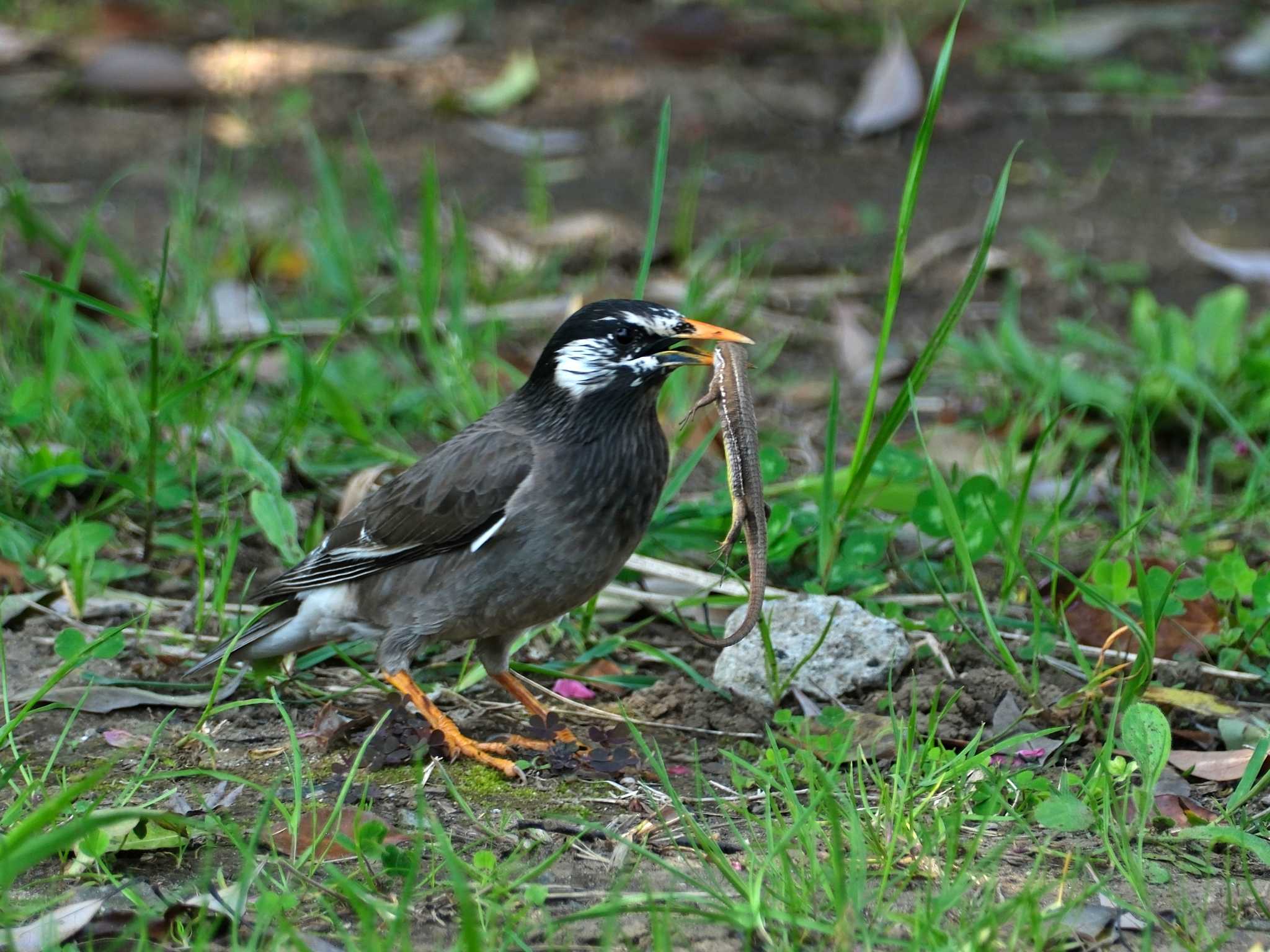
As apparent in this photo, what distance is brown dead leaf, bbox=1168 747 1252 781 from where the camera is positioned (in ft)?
11.8

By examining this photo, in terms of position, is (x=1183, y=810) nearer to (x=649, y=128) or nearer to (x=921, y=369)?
(x=921, y=369)

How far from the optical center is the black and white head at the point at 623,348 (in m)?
4.23

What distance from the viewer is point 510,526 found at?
4137mm

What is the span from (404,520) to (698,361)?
37.5 inches

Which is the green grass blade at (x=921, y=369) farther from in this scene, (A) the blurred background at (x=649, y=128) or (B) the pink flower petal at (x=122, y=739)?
(A) the blurred background at (x=649, y=128)

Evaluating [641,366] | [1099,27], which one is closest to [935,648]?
[641,366]

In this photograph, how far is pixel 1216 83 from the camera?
30.8ft

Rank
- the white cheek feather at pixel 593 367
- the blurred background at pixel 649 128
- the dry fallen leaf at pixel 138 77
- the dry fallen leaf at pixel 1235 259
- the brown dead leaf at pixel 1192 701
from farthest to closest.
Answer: the dry fallen leaf at pixel 138 77
the blurred background at pixel 649 128
the dry fallen leaf at pixel 1235 259
the white cheek feather at pixel 593 367
the brown dead leaf at pixel 1192 701

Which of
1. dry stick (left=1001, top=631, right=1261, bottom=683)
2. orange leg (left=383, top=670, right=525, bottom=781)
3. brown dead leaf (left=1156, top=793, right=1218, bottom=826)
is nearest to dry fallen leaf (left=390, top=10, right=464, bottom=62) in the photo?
orange leg (left=383, top=670, right=525, bottom=781)

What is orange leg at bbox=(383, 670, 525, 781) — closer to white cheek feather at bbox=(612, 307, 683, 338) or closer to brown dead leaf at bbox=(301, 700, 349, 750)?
brown dead leaf at bbox=(301, 700, 349, 750)

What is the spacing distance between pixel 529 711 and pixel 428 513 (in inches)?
24.8

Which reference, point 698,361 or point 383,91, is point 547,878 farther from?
point 383,91

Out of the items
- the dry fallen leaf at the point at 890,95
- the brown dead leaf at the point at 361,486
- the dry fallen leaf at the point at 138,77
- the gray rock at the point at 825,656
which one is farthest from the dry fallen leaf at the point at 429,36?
the gray rock at the point at 825,656

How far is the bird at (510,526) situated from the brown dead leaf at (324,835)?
0.67m
